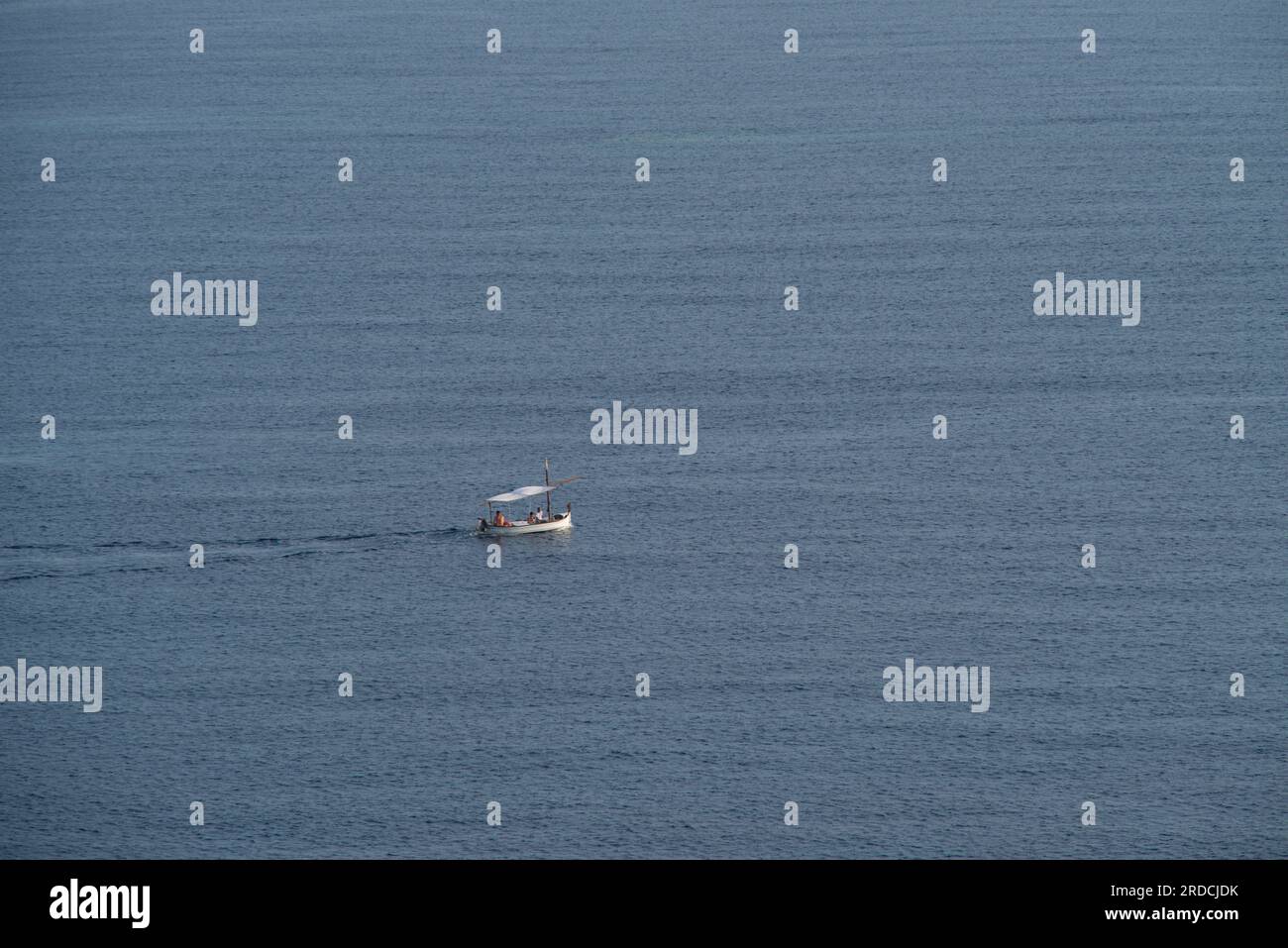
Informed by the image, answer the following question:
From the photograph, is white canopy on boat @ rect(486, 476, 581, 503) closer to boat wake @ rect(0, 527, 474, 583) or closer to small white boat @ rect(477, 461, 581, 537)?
small white boat @ rect(477, 461, 581, 537)

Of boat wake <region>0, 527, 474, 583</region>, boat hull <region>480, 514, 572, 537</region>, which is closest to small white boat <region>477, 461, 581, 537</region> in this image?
boat hull <region>480, 514, 572, 537</region>

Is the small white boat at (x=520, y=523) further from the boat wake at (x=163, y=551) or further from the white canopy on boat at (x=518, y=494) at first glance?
the boat wake at (x=163, y=551)

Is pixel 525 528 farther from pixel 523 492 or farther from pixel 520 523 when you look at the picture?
pixel 523 492

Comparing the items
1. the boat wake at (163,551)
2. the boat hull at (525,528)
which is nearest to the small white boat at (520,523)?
the boat hull at (525,528)

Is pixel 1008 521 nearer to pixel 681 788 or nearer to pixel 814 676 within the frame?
pixel 814 676

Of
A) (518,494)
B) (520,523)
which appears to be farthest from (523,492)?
(520,523)
